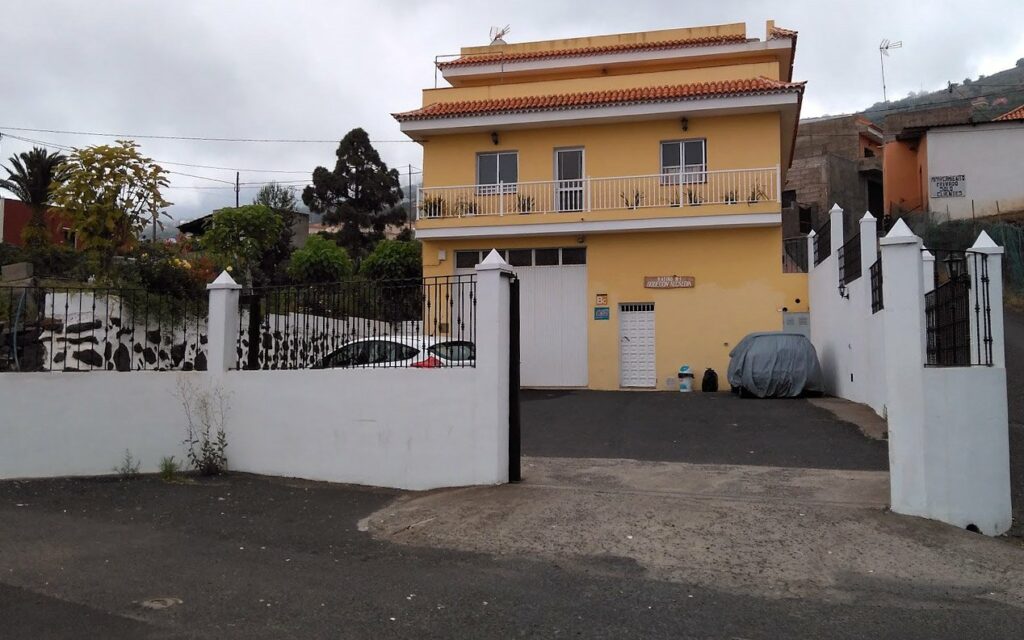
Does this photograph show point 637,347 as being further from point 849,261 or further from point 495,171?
point 849,261

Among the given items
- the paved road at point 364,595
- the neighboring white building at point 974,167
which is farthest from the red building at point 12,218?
the neighboring white building at point 974,167

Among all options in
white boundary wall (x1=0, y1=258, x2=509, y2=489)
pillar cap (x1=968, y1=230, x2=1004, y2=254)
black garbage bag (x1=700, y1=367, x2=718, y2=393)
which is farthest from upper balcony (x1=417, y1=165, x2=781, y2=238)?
pillar cap (x1=968, y1=230, x2=1004, y2=254)

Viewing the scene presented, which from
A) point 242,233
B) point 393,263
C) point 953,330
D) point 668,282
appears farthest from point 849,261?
point 393,263

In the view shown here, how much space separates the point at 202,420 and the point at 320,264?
19.3 m

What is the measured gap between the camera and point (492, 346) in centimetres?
822

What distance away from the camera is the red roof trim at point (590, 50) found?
23603mm

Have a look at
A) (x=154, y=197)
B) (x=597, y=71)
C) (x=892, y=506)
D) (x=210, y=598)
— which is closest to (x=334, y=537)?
(x=210, y=598)

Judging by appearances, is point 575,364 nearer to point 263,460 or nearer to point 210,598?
point 263,460

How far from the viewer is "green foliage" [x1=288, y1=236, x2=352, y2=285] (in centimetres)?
2839

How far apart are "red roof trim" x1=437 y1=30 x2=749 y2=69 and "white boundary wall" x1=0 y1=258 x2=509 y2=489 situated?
17.1 meters

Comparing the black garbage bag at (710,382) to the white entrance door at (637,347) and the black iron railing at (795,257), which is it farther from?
the black iron railing at (795,257)

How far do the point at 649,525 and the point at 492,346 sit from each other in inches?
96.3

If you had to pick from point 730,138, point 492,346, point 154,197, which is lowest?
point 492,346

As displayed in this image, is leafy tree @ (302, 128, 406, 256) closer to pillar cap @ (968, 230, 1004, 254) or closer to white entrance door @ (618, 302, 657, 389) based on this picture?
white entrance door @ (618, 302, 657, 389)
